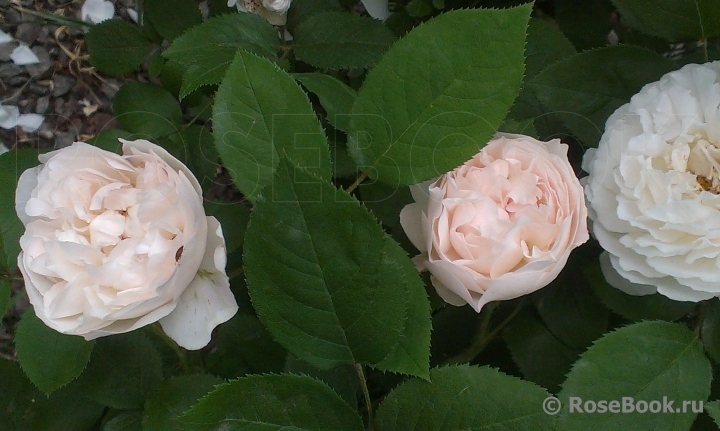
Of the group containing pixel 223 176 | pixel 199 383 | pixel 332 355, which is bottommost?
pixel 223 176

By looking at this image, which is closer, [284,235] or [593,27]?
[284,235]

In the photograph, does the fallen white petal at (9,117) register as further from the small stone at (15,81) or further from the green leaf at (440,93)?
the green leaf at (440,93)

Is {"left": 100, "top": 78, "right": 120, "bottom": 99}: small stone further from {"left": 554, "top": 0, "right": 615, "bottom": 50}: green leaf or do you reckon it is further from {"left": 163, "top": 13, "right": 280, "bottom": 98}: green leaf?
{"left": 554, "top": 0, "right": 615, "bottom": 50}: green leaf

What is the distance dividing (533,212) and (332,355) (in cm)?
17

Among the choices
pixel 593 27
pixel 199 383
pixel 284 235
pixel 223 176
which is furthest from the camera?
pixel 223 176

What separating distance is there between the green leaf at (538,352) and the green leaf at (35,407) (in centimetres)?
42

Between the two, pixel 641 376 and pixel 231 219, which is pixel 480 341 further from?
pixel 231 219

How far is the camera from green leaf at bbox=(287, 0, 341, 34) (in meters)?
0.65

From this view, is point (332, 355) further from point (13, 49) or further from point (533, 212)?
point (13, 49)

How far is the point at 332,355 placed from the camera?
1.33ft

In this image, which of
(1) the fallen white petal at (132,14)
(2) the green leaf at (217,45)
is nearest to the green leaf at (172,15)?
(2) the green leaf at (217,45)

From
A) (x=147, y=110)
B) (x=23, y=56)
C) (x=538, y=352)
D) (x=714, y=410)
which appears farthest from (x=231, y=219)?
(x=23, y=56)

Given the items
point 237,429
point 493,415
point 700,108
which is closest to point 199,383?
point 237,429

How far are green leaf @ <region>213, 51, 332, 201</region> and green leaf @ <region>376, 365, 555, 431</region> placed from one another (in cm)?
17
